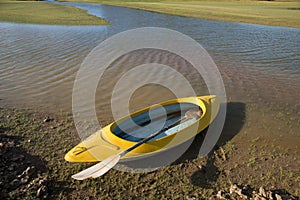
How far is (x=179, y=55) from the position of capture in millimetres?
18281

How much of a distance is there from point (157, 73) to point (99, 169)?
8885 mm

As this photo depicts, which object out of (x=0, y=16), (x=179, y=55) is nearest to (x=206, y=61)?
(x=179, y=55)

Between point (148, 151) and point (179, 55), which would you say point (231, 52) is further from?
point (148, 151)

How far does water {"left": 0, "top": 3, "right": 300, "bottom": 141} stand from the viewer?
1088 centimetres

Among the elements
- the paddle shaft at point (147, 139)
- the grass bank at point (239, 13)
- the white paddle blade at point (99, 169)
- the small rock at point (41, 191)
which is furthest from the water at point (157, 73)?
the grass bank at point (239, 13)

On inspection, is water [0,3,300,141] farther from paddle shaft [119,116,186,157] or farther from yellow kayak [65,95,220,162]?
paddle shaft [119,116,186,157]

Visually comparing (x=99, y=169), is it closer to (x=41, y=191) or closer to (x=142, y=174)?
(x=142, y=174)

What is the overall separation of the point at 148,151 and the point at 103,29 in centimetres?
2131

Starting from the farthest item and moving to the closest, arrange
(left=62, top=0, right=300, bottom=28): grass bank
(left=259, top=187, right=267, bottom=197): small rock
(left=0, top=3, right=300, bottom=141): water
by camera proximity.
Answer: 1. (left=62, top=0, right=300, bottom=28): grass bank
2. (left=0, top=3, right=300, bottom=141): water
3. (left=259, top=187, right=267, bottom=197): small rock

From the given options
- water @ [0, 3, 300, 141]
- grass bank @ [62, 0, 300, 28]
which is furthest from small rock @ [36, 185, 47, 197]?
grass bank @ [62, 0, 300, 28]

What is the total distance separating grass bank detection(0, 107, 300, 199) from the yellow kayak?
46 cm

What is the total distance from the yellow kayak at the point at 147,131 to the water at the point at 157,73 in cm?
161

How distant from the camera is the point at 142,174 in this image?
716cm

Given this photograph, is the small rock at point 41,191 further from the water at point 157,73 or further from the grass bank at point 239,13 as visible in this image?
the grass bank at point 239,13
